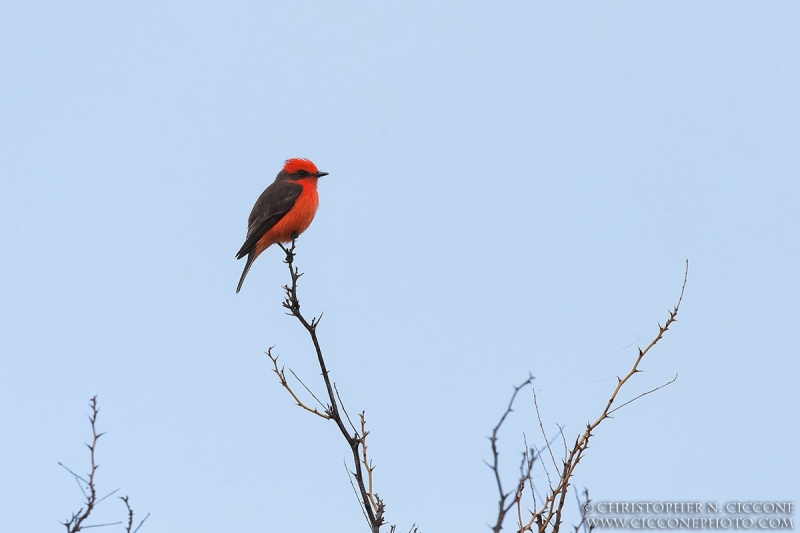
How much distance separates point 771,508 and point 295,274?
322cm

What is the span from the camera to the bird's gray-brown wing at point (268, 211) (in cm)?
984

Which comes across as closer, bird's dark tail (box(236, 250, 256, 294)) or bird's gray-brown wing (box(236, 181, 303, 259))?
bird's dark tail (box(236, 250, 256, 294))

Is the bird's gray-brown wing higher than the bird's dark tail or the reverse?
higher

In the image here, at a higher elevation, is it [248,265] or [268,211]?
[268,211]

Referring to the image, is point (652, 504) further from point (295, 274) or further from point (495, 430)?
point (295, 274)

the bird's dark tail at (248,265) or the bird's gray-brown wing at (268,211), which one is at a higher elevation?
the bird's gray-brown wing at (268,211)

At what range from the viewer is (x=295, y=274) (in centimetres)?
606

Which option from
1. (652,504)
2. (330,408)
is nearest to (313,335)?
(330,408)

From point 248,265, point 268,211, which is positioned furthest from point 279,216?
point 248,265

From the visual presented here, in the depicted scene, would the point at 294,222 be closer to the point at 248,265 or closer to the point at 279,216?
the point at 279,216

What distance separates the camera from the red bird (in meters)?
9.84

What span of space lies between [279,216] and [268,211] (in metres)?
0.17

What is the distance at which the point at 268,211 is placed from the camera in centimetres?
994

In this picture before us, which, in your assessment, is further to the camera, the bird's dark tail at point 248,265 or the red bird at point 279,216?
the red bird at point 279,216
